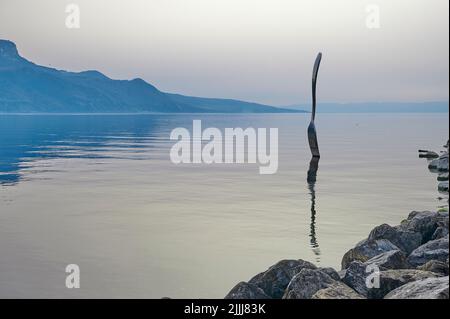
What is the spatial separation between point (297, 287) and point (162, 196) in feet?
78.9

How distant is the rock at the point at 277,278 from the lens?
16006 mm

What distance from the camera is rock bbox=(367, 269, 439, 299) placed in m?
14.1

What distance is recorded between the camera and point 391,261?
16859 millimetres

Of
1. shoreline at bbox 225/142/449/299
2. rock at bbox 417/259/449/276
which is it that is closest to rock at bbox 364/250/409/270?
shoreline at bbox 225/142/449/299

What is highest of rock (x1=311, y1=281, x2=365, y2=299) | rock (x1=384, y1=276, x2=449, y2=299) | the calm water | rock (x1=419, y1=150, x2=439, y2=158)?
rock (x1=419, y1=150, x2=439, y2=158)

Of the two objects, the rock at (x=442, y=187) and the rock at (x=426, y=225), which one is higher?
the rock at (x=426, y=225)

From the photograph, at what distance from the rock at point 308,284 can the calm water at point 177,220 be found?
4465 mm

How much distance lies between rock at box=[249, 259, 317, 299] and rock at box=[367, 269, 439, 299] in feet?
7.31

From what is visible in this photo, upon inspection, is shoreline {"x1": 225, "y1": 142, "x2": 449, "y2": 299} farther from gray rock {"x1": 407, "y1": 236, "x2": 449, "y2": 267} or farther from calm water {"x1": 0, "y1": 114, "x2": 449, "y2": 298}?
calm water {"x1": 0, "y1": 114, "x2": 449, "y2": 298}

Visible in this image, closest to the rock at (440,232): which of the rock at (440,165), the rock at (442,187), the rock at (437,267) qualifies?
the rock at (437,267)

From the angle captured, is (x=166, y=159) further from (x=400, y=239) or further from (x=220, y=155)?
(x=400, y=239)

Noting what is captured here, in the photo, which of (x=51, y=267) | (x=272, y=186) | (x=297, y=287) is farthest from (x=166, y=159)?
(x=297, y=287)

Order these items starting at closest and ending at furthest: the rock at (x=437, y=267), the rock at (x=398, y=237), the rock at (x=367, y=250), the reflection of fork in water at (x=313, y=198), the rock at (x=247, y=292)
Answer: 1. the rock at (x=247, y=292)
2. the rock at (x=437, y=267)
3. the rock at (x=367, y=250)
4. the rock at (x=398, y=237)
5. the reflection of fork in water at (x=313, y=198)

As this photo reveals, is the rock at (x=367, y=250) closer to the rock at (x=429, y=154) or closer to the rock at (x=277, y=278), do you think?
the rock at (x=277, y=278)
